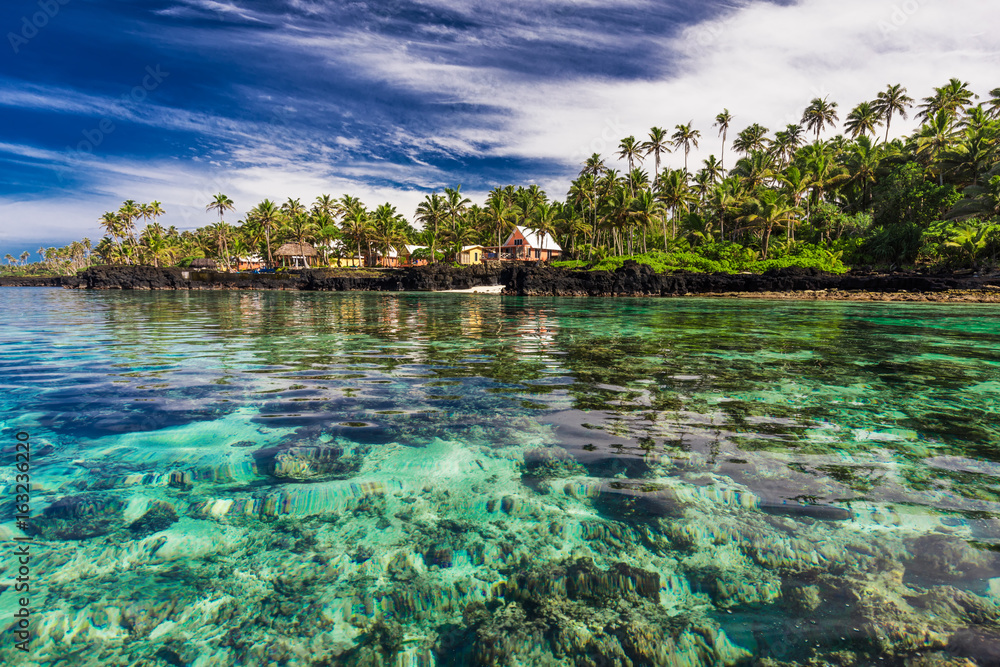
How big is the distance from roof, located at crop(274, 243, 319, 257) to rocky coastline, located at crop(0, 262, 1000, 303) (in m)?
7.25

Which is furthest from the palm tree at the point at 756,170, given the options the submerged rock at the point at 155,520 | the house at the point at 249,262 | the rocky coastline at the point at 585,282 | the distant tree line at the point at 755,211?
the house at the point at 249,262

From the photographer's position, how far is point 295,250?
8538 cm

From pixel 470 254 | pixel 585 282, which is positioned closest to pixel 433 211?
pixel 470 254

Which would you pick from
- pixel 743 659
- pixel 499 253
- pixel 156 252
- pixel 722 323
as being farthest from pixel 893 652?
pixel 156 252

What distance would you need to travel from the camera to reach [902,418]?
5.99 m

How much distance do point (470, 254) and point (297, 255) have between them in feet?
108

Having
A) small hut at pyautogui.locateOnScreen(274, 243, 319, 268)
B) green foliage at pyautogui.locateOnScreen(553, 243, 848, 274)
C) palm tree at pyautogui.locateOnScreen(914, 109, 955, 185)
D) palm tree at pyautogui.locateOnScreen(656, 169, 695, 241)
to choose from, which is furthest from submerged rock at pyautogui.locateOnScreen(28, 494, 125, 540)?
small hut at pyautogui.locateOnScreen(274, 243, 319, 268)

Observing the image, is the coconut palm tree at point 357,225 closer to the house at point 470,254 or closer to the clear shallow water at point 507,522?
the house at point 470,254

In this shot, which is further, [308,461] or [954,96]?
[954,96]

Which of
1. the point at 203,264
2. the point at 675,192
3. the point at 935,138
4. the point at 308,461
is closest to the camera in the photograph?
the point at 308,461

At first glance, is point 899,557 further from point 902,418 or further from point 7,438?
point 7,438

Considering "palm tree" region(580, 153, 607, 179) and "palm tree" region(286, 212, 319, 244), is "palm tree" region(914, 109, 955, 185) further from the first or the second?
"palm tree" region(286, 212, 319, 244)

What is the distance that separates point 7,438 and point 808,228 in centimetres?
7038

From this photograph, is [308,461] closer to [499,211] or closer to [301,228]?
[499,211]
